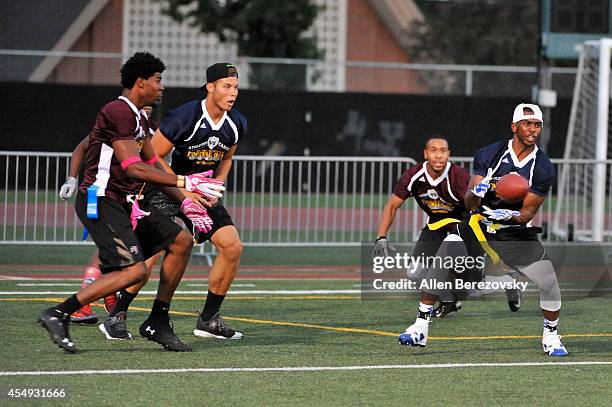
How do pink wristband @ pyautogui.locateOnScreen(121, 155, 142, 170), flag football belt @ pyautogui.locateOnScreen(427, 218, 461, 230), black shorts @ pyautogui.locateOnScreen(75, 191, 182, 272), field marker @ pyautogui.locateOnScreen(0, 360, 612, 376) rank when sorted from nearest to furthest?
1. field marker @ pyautogui.locateOnScreen(0, 360, 612, 376)
2. pink wristband @ pyautogui.locateOnScreen(121, 155, 142, 170)
3. black shorts @ pyautogui.locateOnScreen(75, 191, 182, 272)
4. flag football belt @ pyautogui.locateOnScreen(427, 218, 461, 230)

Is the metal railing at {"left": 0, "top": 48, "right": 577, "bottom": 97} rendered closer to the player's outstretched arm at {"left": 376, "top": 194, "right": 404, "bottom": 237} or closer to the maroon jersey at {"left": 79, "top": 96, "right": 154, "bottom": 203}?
the player's outstretched arm at {"left": 376, "top": 194, "right": 404, "bottom": 237}

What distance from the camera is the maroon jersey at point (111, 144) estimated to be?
8891 millimetres

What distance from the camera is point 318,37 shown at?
36.2 metres

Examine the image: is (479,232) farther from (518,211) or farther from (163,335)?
(163,335)

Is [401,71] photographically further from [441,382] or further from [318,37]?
[441,382]

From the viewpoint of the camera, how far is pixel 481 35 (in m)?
37.2

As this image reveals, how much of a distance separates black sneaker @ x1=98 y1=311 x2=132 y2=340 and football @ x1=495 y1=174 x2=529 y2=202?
294 cm

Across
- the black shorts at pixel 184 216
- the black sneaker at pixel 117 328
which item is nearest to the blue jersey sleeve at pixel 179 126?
the black shorts at pixel 184 216

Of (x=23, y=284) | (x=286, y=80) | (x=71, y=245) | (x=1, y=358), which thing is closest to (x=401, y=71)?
(x=286, y=80)

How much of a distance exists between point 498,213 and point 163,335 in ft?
8.72

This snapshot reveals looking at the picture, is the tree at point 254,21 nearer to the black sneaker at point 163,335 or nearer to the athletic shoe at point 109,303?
the athletic shoe at point 109,303

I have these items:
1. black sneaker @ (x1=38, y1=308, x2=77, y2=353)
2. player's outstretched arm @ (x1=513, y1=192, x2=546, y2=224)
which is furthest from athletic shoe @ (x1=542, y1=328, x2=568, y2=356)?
black sneaker @ (x1=38, y1=308, x2=77, y2=353)

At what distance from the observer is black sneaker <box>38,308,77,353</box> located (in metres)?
8.70

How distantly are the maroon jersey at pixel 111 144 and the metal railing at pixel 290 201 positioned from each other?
6.56 m
